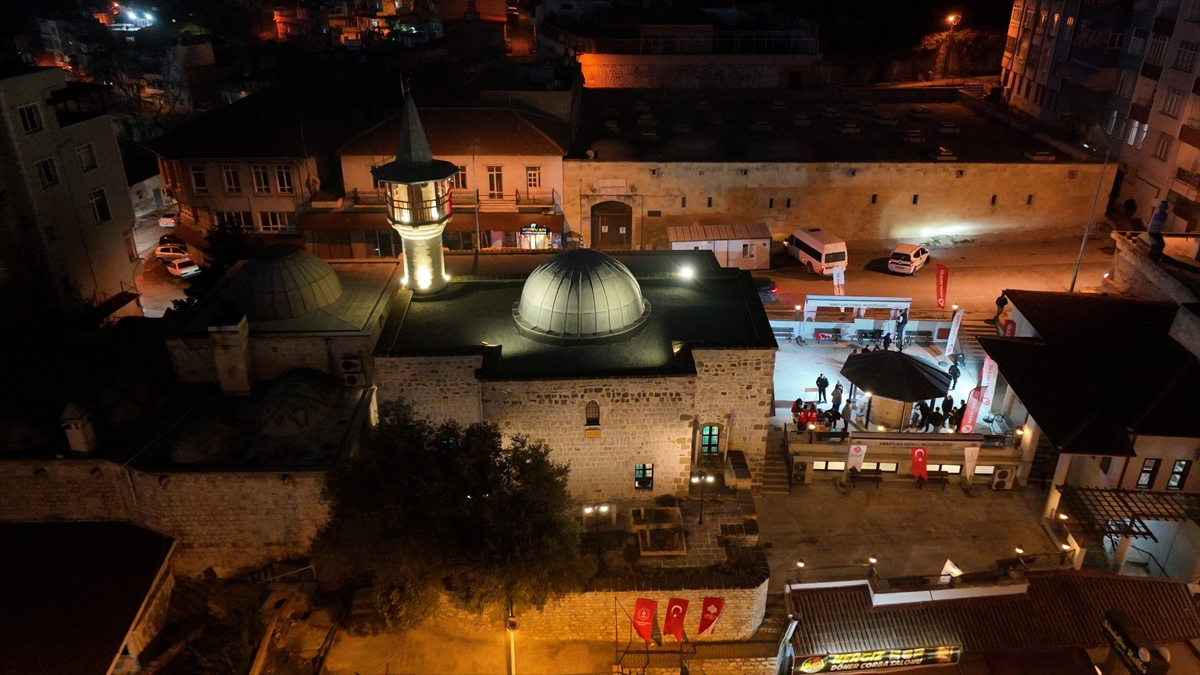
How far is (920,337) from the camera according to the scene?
37.0m

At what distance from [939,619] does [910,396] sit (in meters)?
7.72

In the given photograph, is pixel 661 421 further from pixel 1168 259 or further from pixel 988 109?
pixel 988 109

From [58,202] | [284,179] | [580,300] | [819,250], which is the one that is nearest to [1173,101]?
[819,250]

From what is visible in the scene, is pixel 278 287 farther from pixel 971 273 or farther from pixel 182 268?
pixel 971 273

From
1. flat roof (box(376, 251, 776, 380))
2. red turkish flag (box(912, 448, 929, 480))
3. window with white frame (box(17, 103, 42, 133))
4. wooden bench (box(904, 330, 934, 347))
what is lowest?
red turkish flag (box(912, 448, 929, 480))

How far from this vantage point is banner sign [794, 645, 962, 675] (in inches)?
955

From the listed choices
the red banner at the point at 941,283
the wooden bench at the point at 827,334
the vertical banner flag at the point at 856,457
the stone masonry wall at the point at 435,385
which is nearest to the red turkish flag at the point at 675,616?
the stone masonry wall at the point at 435,385

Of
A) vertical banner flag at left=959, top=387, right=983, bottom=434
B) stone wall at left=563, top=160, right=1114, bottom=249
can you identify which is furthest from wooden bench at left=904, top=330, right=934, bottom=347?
stone wall at left=563, top=160, right=1114, bottom=249

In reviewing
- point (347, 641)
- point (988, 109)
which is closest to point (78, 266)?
point (347, 641)

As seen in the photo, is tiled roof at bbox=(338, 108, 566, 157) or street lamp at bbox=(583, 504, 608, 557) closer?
street lamp at bbox=(583, 504, 608, 557)

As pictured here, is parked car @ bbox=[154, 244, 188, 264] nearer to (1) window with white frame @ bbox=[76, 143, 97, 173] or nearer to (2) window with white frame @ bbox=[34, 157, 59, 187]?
(1) window with white frame @ bbox=[76, 143, 97, 173]

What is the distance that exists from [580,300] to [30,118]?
2513 cm

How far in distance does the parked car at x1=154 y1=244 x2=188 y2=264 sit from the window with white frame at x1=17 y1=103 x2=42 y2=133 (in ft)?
38.8

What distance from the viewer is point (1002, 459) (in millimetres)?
28969
